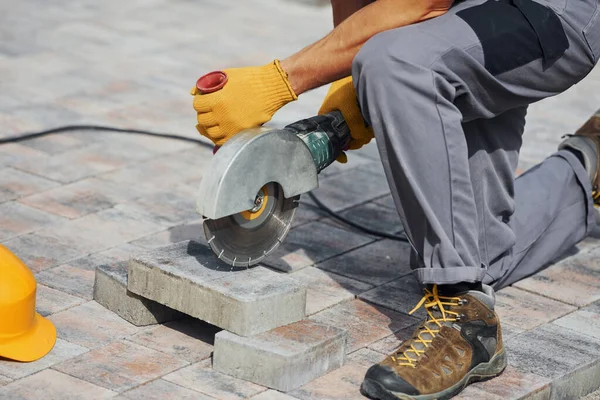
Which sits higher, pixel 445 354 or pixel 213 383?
pixel 445 354

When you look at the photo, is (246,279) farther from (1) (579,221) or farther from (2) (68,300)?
(1) (579,221)

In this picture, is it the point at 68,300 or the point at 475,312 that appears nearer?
the point at 475,312

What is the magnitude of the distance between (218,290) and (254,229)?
224 mm

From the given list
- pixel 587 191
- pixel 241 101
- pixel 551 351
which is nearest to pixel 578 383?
pixel 551 351

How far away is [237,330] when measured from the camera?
8.39 feet

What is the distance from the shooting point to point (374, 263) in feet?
11.0

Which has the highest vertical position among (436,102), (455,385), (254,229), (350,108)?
(436,102)

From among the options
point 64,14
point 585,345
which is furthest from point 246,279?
point 64,14

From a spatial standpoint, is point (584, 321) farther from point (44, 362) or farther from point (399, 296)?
point (44, 362)

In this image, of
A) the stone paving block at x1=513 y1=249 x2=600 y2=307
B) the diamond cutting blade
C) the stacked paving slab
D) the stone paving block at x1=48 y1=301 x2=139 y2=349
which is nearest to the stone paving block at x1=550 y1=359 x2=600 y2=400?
the stone paving block at x1=513 y1=249 x2=600 y2=307

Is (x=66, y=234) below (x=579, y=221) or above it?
below

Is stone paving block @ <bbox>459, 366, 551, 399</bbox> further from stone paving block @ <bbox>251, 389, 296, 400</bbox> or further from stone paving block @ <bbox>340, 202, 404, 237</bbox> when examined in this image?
stone paving block @ <bbox>340, 202, 404, 237</bbox>

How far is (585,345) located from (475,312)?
42 cm

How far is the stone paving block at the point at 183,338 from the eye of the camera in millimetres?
2691
